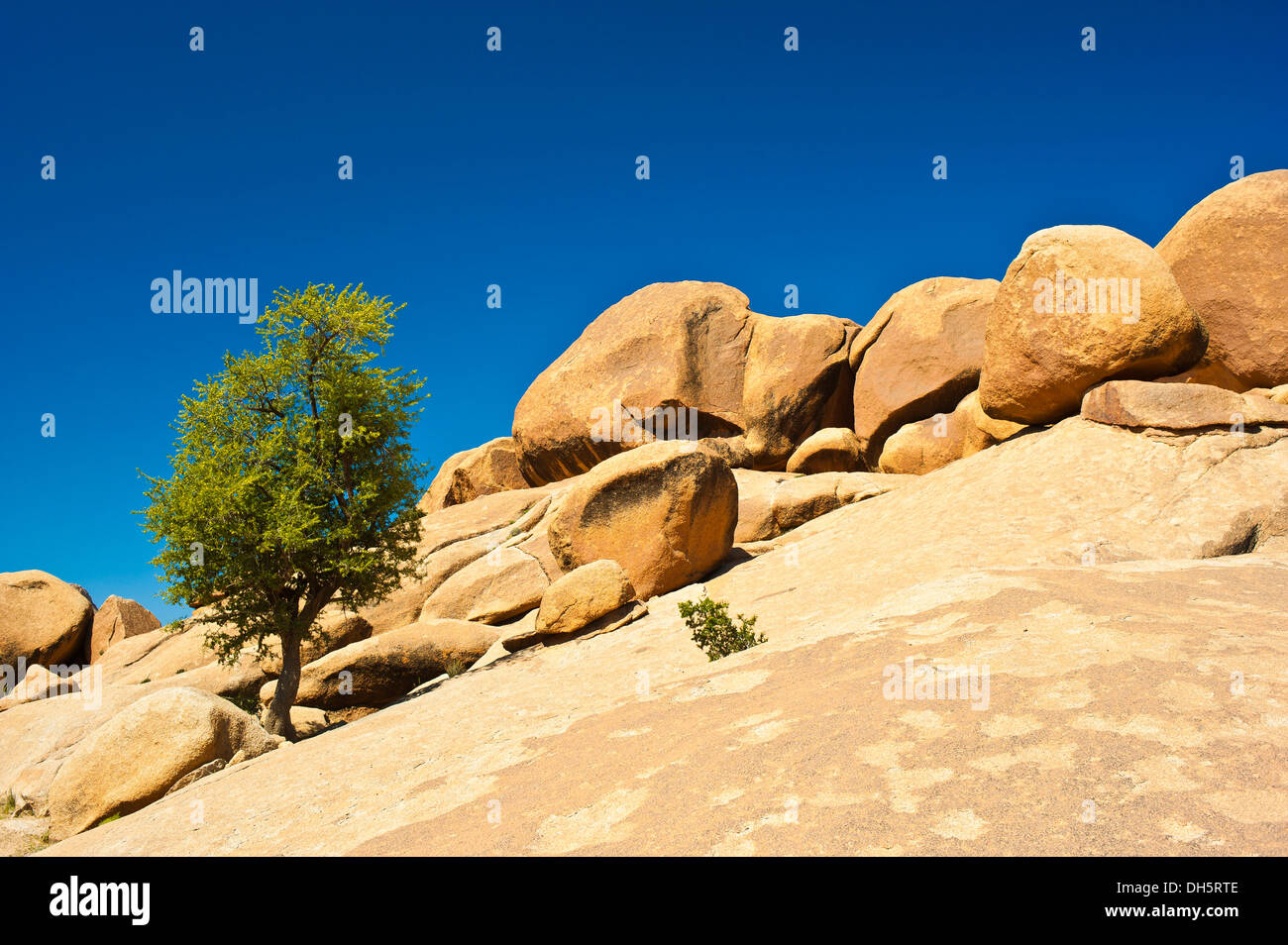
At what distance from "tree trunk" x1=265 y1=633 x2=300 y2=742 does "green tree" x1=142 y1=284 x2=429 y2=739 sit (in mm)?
23

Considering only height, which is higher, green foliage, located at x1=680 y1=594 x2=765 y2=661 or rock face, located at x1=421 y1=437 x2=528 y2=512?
rock face, located at x1=421 y1=437 x2=528 y2=512

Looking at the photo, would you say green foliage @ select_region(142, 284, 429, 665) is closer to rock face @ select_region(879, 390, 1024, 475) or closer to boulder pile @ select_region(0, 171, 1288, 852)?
boulder pile @ select_region(0, 171, 1288, 852)

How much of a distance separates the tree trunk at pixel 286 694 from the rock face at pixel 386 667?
1.86 metres

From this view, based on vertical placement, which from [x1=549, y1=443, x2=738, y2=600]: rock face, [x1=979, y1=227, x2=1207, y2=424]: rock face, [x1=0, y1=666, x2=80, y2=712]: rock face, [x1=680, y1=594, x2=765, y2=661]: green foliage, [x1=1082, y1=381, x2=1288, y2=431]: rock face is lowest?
[x1=0, y1=666, x2=80, y2=712]: rock face

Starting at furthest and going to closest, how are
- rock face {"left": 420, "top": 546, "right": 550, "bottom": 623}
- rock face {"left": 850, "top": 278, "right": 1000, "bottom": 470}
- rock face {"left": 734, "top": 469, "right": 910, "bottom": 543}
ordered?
rock face {"left": 850, "top": 278, "right": 1000, "bottom": 470}
rock face {"left": 734, "top": 469, "right": 910, "bottom": 543}
rock face {"left": 420, "top": 546, "right": 550, "bottom": 623}

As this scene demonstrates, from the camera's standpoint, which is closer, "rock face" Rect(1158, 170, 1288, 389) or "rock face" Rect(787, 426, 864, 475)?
"rock face" Rect(1158, 170, 1288, 389)

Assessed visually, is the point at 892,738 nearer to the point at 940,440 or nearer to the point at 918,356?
the point at 940,440

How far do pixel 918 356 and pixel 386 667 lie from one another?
17.9 metres

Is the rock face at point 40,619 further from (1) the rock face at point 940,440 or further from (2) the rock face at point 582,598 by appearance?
(1) the rock face at point 940,440

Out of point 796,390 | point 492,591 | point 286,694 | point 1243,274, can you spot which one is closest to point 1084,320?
point 1243,274

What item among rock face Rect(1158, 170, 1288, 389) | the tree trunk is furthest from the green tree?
rock face Rect(1158, 170, 1288, 389)

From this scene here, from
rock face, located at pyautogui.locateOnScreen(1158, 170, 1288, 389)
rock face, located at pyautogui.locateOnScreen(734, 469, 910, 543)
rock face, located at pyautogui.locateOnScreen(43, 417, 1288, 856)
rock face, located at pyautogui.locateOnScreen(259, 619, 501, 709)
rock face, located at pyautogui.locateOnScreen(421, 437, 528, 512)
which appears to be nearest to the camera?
rock face, located at pyautogui.locateOnScreen(43, 417, 1288, 856)

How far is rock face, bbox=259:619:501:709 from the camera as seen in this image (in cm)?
1923
